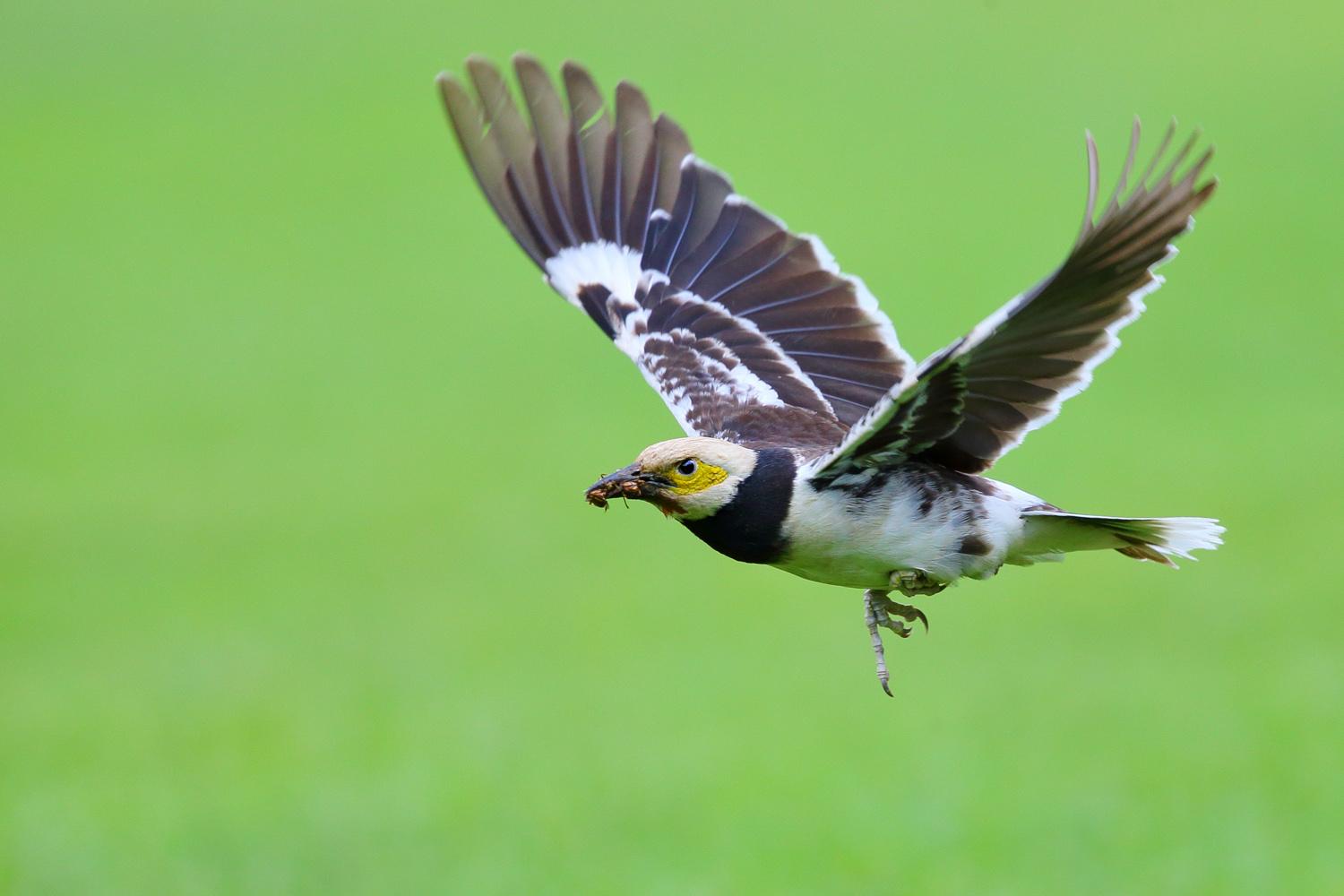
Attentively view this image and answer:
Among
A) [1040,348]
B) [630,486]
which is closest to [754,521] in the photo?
[630,486]

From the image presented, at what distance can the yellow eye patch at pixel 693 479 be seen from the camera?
23.7 feet

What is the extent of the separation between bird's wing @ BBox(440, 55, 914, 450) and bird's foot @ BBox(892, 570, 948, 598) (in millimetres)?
1688

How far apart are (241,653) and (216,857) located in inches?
226

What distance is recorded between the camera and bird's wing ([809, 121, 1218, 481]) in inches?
261

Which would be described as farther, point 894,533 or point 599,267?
point 599,267

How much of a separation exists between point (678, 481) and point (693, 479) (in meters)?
0.05

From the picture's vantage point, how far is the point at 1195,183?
6.71 m

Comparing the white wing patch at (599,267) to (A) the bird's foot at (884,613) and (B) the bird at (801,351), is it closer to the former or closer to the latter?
(B) the bird at (801,351)

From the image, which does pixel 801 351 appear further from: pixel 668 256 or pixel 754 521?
pixel 754 521

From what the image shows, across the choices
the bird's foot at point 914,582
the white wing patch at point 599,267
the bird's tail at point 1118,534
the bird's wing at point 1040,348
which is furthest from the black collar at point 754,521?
the white wing patch at point 599,267

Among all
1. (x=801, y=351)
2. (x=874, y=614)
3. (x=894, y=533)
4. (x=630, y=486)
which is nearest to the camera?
(x=630, y=486)

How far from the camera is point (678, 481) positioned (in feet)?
23.8

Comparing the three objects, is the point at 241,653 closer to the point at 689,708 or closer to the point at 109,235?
the point at 689,708

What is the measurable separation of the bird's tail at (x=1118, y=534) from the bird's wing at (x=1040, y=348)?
30 cm
